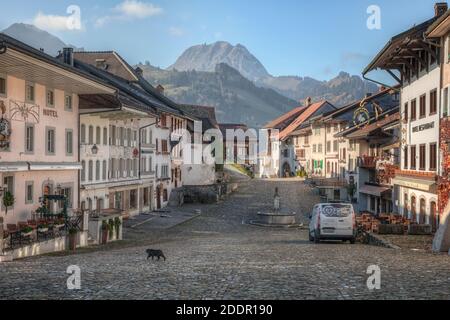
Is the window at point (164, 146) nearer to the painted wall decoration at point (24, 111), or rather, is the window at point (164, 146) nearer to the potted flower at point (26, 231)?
the painted wall decoration at point (24, 111)

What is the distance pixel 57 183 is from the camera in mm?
32625

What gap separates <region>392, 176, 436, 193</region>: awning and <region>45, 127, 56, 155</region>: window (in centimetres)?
1869

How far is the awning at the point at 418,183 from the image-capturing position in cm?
3017

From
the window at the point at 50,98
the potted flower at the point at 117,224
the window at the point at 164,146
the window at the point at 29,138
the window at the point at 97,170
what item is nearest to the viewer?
the window at the point at 29,138

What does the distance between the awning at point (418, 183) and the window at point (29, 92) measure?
19.2 metres

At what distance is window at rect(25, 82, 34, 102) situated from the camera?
28.5 metres

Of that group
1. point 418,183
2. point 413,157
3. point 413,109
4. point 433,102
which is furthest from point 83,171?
point 433,102

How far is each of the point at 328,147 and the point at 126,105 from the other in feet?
152

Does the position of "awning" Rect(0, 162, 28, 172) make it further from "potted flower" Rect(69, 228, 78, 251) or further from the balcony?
the balcony

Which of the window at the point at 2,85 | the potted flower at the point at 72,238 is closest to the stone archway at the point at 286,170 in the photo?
the potted flower at the point at 72,238

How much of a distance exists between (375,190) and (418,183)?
16.1 meters

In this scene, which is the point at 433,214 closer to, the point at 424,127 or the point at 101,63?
the point at 424,127

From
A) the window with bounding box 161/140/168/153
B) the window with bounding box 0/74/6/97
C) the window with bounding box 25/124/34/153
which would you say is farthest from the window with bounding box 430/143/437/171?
the window with bounding box 161/140/168/153

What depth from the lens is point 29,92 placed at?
28953 mm
